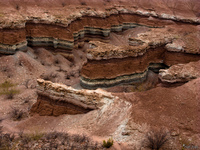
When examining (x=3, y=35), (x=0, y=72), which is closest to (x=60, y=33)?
(x=3, y=35)

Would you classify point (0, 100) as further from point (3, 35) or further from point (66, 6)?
point (66, 6)

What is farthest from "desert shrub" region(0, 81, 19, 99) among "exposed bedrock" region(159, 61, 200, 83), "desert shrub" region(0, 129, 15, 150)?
"exposed bedrock" region(159, 61, 200, 83)

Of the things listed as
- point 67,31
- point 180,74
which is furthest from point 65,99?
point 67,31

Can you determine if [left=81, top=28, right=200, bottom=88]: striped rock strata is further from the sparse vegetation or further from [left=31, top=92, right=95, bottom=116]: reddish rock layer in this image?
the sparse vegetation

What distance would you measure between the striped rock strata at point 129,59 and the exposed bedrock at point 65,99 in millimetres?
4517

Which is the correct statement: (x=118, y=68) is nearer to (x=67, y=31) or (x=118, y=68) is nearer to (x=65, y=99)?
(x=65, y=99)

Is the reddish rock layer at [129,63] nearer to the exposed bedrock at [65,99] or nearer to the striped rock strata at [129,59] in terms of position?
the striped rock strata at [129,59]

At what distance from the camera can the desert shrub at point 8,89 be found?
38.3ft

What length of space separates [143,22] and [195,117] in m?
22.4

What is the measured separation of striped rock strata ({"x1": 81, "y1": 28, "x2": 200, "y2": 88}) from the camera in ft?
42.9

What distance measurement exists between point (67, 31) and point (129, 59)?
298 inches

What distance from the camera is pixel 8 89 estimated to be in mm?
12461

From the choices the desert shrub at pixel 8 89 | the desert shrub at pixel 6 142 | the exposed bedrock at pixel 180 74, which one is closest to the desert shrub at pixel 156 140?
the desert shrub at pixel 6 142

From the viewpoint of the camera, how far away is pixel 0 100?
37.0ft
